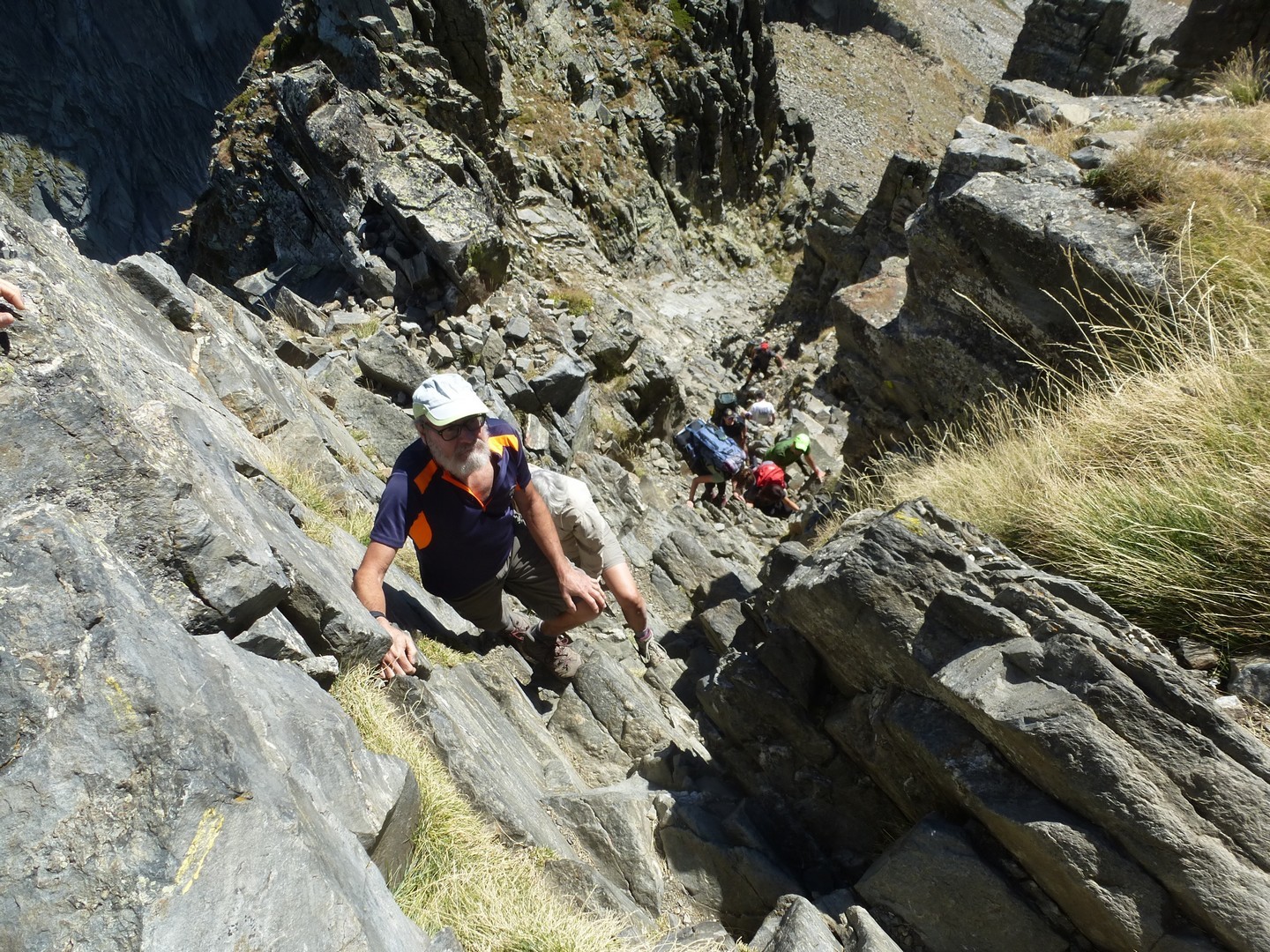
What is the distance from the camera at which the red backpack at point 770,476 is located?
1483 centimetres

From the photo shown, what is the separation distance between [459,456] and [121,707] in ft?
8.81

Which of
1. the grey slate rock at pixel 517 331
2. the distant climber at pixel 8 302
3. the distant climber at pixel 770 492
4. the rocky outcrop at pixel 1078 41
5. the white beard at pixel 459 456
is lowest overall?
the distant climber at pixel 770 492

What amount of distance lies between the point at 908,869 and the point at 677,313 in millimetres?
22637

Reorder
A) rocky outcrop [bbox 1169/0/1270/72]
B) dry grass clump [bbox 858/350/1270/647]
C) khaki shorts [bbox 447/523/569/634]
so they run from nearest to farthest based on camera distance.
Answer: dry grass clump [bbox 858/350/1270/647] < khaki shorts [bbox 447/523/569/634] < rocky outcrop [bbox 1169/0/1270/72]

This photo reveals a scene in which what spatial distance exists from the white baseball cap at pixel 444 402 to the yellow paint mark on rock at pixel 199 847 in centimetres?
267

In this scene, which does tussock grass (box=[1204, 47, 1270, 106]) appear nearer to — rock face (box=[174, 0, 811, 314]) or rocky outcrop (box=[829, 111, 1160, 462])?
rocky outcrop (box=[829, 111, 1160, 462])

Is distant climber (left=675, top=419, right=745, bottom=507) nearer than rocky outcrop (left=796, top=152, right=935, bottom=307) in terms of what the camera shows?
Yes

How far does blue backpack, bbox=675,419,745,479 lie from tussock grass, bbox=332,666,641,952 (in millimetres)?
10922

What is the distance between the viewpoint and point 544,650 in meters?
6.71

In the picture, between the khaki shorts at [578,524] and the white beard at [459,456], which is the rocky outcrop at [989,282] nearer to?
the khaki shorts at [578,524]

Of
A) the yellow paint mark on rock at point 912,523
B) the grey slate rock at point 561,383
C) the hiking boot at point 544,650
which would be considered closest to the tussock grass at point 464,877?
the hiking boot at point 544,650

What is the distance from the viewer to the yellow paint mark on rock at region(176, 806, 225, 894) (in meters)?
2.31

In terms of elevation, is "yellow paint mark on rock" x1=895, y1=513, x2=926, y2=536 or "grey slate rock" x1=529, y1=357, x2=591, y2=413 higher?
"yellow paint mark on rock" x1=895, y1=513, x2=926, y2=536

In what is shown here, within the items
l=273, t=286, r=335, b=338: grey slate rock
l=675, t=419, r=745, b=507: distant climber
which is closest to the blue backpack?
l=675, t=419, r=745, b=507: distant climber
